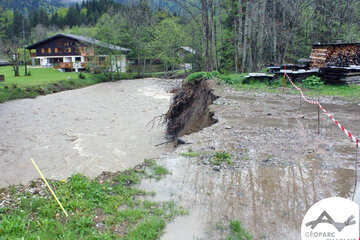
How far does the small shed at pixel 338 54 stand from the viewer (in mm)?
18141

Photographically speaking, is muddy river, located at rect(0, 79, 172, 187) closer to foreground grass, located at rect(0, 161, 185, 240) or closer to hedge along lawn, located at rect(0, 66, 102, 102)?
hedge along lawn, located at rect(0, 66, 102, 102)

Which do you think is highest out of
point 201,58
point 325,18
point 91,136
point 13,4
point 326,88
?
point 13,4

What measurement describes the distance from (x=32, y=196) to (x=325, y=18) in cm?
2843

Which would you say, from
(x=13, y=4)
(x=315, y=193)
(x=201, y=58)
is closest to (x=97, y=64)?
(x=201, y=58)

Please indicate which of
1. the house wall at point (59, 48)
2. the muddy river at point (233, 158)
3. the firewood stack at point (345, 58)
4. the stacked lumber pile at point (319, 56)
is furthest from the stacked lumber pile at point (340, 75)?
the house wall at point (59, 48)

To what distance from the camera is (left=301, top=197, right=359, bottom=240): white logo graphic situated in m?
3.81

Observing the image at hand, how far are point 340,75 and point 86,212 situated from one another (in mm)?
15327

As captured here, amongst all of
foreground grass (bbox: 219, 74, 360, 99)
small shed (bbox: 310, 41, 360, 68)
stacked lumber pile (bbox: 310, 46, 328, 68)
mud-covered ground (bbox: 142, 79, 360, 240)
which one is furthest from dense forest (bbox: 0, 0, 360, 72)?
mud-covered ground (bbox: 142, 79, 360, 240)

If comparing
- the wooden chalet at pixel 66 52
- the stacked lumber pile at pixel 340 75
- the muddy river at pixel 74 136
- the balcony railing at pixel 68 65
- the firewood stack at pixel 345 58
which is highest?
the wooden chalet at pixel 66 52

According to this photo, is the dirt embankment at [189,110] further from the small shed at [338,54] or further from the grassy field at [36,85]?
the grassy field at [36,85]

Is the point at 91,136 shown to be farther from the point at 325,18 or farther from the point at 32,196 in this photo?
the point at 325,18

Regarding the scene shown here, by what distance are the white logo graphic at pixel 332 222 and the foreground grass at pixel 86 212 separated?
191 cm

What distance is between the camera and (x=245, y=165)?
21.0 ft

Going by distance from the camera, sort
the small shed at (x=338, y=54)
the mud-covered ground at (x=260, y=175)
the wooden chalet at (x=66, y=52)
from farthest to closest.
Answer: the wooden chalet at (x=66, y=52), the small shed at (x=338, y=54), the mud-covered ground at (x=260, y=175)
